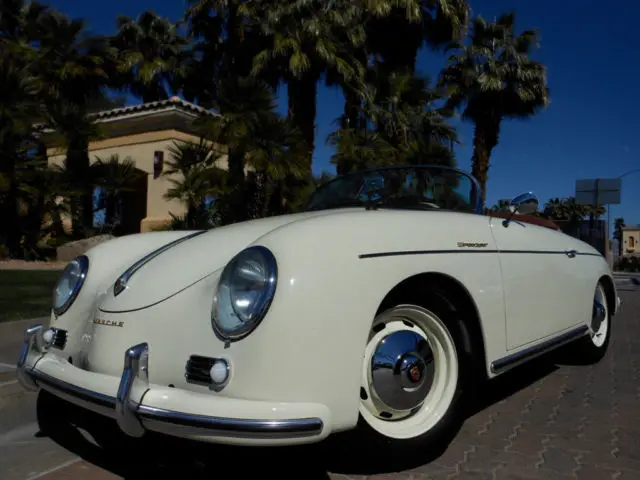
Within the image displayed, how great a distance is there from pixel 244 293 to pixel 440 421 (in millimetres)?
1044

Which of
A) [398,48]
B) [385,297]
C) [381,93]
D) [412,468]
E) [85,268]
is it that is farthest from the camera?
[398,48]

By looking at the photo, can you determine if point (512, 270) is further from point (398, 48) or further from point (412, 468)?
point (398, 48)

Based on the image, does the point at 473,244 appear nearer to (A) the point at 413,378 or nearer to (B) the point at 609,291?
(A) the point at 413,378

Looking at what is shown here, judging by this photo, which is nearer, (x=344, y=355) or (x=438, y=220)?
(x=344, y=355)

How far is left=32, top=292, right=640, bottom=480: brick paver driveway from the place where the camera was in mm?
2336

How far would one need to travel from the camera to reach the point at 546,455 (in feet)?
8.40

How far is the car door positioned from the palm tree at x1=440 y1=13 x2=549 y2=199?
16675mm

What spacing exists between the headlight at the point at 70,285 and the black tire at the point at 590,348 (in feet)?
11.5

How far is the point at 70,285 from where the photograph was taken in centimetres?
273

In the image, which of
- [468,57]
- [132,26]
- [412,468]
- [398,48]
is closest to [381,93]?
[398,48]

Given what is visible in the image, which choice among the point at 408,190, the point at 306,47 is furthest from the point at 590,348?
the point at 306,47

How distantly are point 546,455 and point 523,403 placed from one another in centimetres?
83

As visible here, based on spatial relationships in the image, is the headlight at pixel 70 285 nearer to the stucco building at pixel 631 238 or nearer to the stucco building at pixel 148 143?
the stucco building at pixel 148 143

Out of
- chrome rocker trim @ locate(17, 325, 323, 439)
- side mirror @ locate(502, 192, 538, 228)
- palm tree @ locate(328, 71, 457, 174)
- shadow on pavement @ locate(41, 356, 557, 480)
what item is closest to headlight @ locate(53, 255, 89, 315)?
shadow on pavement @ locate(41, 356, 557, 480)
